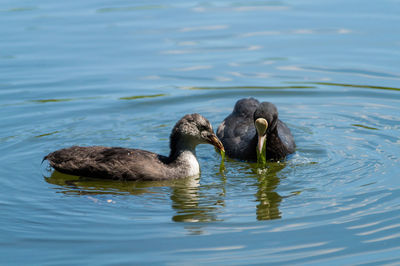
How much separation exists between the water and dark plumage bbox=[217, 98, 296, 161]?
248 mm


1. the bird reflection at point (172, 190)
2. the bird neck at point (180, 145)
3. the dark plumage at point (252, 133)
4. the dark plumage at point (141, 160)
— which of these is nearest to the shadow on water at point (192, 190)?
the bird reflection at point (172, 190)

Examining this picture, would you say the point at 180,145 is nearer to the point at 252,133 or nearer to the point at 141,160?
the point at 141,160

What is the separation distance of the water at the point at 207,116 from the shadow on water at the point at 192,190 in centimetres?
3

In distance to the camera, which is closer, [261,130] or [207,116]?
[261,130]

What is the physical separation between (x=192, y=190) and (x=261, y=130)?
69.9 inches

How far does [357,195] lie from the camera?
30.1ft

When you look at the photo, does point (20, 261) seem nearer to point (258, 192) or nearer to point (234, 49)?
point (258, 192)

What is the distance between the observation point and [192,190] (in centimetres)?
982

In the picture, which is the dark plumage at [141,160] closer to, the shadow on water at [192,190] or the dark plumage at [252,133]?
the shadow on water at [192,190]

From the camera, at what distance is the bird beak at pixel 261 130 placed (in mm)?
10906

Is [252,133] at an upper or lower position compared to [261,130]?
lower

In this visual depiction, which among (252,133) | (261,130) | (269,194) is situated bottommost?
(269,194)

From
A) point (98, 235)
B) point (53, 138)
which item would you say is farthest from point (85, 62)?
point (98, 235)

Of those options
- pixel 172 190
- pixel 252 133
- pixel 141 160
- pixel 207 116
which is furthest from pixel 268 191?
pixel 207 116
